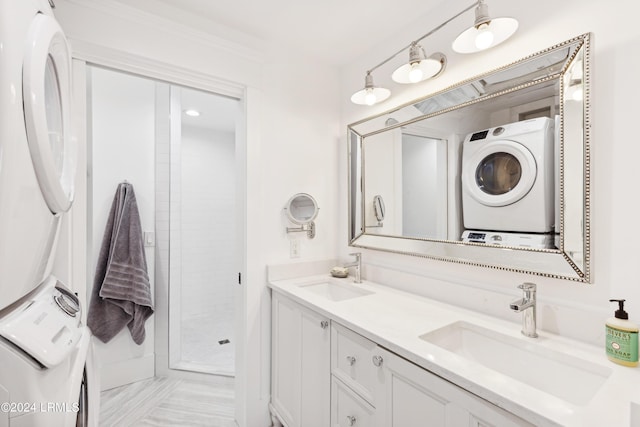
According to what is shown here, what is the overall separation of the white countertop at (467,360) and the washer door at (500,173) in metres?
0.53

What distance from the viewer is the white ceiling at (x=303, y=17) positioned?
60.4 inches

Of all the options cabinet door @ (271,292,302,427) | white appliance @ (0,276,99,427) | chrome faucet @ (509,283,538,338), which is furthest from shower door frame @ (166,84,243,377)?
chrome faucet @ (509,283,538,338)

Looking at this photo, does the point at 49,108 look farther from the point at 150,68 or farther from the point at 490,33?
the point at 490,33

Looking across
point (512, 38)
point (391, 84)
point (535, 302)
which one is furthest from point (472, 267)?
point (391, 84)

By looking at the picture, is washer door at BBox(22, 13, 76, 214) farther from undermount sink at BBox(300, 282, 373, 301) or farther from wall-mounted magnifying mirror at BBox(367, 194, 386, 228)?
wall-mounted magnifying mirror at BBox(367, 194, 386, 228)

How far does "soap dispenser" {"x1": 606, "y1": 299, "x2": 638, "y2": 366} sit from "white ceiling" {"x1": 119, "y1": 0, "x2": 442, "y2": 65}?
155 cm

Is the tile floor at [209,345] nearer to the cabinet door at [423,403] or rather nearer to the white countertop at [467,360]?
the white countertop at [467,360]

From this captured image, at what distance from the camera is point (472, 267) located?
1.39 meters

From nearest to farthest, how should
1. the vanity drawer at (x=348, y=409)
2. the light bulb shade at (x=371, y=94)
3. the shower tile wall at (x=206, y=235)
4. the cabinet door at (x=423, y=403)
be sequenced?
the cabinet door at (x=423, y=403), the vanity drawer at (x=348, y=409), the light bulb shade at (x=371, y=94), the shower tile wall at (x=206, y=235)

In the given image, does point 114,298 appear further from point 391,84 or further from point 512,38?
point 512,38

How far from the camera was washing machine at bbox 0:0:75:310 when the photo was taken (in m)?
0.54

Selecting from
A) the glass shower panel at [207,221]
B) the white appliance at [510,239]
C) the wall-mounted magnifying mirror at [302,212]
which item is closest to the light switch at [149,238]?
the glass shower panel at [207,221]

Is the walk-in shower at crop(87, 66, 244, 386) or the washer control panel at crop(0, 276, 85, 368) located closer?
the washer control panel at crop(0, 276, 85, 368)

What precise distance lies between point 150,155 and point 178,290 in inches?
44.1
